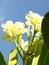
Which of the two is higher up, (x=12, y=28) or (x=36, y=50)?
(x=12, y=28)

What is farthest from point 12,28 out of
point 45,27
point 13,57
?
point 45,27

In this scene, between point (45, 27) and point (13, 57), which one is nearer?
point (45, 27)

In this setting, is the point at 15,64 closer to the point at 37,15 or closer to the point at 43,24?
the point at 37,15

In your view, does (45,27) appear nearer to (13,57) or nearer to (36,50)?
(36,50)

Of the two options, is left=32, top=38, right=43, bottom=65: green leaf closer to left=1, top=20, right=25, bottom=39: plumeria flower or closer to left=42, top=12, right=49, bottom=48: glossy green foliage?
left=1, top=20, right=25, bottom=39: plumeria flower

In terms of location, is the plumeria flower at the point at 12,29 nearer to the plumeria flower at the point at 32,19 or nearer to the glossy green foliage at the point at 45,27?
the plumeria flower at the point at 32,19

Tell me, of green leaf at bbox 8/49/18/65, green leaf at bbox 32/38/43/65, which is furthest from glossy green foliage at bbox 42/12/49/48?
green leaf at bbox 8/49/18/65

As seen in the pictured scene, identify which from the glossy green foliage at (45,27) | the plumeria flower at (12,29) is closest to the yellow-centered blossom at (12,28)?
the plumeria flower at (12,29)

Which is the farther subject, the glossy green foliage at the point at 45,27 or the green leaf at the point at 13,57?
the green leaf at the point at 13,57

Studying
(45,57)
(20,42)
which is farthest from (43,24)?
(20,42)
